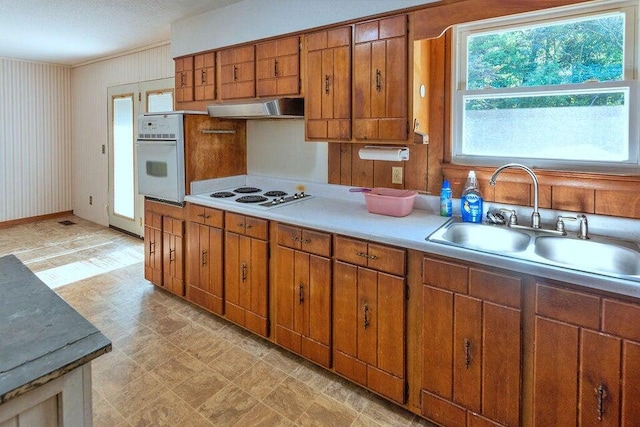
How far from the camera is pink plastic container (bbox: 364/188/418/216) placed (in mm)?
2275

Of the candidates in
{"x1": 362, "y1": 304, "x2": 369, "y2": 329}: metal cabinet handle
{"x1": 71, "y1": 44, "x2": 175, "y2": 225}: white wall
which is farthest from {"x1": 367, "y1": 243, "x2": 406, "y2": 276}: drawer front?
{"x1": 71, "y1": 44, "x2": 175, "y2": 225}: white wall

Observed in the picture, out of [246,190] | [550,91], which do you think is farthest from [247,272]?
[550,91]

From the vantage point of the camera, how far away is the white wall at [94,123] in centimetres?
502

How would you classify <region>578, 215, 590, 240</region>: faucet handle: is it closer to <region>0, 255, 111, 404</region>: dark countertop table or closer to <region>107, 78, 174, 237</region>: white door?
<region>0, 255, 111, 404</region>: dark countertop table

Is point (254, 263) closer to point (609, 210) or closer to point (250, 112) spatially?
point (250, 112)

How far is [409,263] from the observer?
6.10 ft

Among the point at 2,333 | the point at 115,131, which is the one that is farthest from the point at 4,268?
the point at 115,131

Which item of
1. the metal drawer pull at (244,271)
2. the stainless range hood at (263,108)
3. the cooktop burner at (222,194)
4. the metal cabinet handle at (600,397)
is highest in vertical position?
the stainless range hood at (263,108)

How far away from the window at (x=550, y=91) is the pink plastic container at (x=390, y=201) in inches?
15.8

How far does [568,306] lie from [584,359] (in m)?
0.20

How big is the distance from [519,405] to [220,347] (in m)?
1.78

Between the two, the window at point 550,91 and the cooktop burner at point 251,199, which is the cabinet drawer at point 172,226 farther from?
the window at point 550,91

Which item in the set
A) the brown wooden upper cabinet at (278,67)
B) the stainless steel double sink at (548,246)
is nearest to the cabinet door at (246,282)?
the brown wooden upper cabinet at (278,67)

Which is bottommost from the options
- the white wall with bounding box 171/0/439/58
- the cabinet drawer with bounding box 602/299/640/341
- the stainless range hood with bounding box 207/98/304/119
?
the cabinet drawer with bounding box 602/299/640/341
